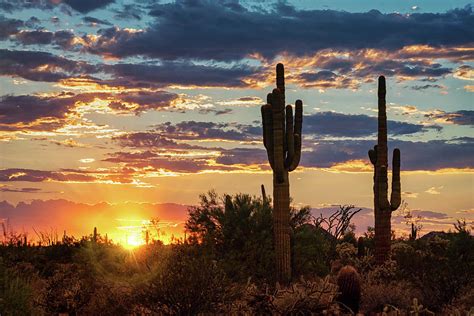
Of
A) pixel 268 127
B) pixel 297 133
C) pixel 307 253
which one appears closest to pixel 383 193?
pixel 307 253

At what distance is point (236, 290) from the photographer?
13539mm

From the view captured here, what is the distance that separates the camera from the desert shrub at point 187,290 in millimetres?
12945

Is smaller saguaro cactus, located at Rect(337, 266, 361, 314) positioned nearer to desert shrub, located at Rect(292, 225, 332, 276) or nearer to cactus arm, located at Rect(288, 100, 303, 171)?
cactus arm, located at Rect(288, 100, 303, 171)

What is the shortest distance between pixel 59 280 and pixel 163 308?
5.17 meters

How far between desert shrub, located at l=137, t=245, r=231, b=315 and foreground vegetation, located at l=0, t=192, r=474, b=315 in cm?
2

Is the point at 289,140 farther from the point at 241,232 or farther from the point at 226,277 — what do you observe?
the point at 226,277

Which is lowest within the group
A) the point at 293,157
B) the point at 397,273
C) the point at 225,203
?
the point at 397,273

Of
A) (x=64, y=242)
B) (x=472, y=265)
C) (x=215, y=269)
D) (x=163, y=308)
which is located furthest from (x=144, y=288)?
(x=64, y=242)

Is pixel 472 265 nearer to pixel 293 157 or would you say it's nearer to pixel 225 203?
pixel 293 157

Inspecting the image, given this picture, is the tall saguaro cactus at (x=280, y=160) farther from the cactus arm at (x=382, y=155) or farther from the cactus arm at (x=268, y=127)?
the cactus arm at (x=382, y=155)

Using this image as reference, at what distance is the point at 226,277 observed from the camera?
16.3m

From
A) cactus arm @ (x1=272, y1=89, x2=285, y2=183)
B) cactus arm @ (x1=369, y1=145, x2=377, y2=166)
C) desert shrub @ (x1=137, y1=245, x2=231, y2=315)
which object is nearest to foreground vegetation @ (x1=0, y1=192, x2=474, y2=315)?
desert shrub @ (x1=137, y1=245, x2=231, y2=315)

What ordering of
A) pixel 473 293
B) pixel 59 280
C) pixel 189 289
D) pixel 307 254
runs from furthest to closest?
pixel 307 254 → pixel 59 280 → pixel 473 293 → pixel 189 289

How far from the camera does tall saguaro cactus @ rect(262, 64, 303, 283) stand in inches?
849
